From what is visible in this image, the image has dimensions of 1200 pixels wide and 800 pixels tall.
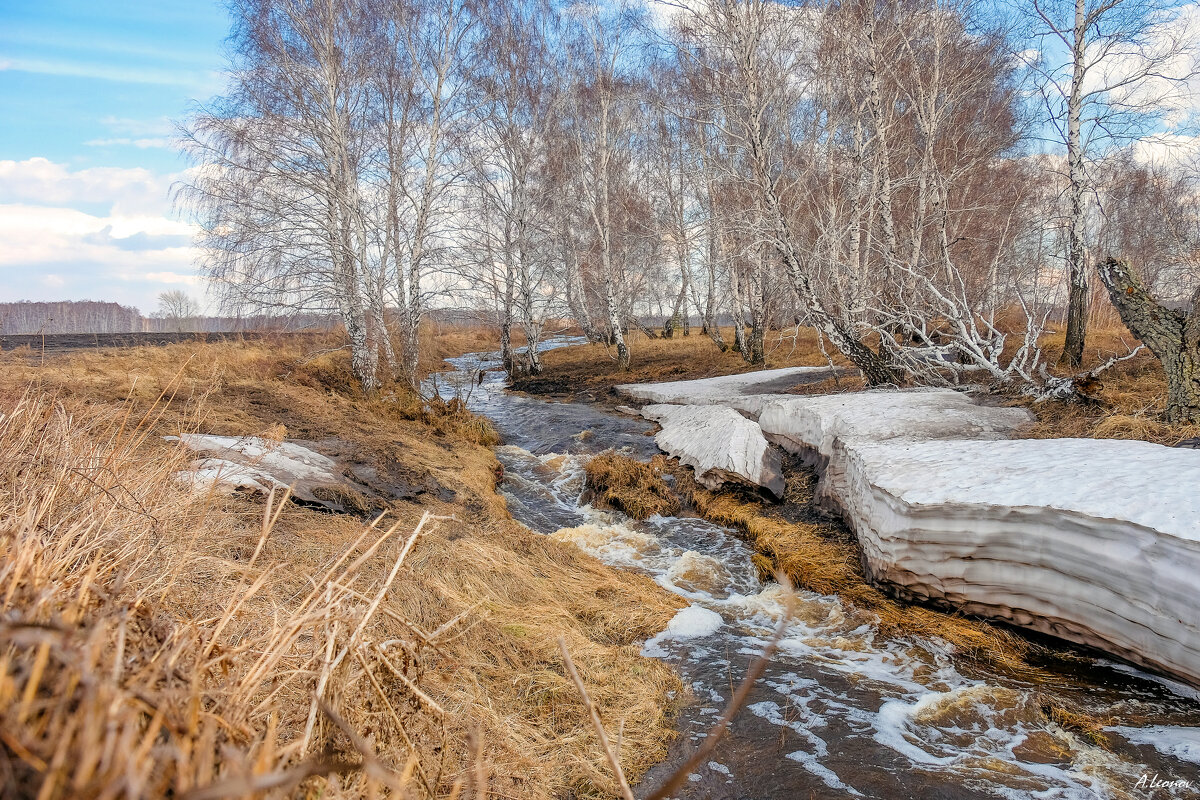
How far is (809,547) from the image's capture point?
216 inches

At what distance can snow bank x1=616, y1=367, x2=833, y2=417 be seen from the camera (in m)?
10.3

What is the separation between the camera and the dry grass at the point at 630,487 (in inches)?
275

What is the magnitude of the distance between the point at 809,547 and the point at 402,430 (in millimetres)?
6071

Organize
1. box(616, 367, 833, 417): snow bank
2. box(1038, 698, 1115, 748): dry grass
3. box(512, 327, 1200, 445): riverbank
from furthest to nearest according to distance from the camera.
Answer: box(616, 367, 833, 417): snow bank → box(512, 327, 1200, 445): riverbank → box(1038, 698, 1115, 748): dry grass

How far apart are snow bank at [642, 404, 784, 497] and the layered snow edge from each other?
2.48ft

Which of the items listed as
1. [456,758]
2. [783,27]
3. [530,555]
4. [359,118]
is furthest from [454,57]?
[456,758]

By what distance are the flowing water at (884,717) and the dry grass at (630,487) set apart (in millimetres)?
1719

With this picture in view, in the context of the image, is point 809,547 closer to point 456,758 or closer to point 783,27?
point 456,758

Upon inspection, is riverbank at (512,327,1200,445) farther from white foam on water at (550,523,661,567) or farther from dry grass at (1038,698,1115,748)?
white foam on water at (550,523,661,567)

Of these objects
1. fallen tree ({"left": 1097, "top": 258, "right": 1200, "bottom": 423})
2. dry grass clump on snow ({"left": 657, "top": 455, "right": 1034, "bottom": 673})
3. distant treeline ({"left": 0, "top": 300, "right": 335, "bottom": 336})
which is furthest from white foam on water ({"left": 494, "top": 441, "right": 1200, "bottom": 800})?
distant treeline ({"left": 0, "top": 300, "right": 335, "bottom": 336})

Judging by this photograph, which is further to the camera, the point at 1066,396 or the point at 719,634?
the point at 1066,396

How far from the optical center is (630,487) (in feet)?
24.2

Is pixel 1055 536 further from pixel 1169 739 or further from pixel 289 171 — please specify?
pixel 289 171

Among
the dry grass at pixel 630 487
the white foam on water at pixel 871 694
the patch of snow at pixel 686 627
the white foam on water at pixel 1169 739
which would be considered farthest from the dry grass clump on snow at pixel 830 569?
the patch of snow at pixel 686 627
